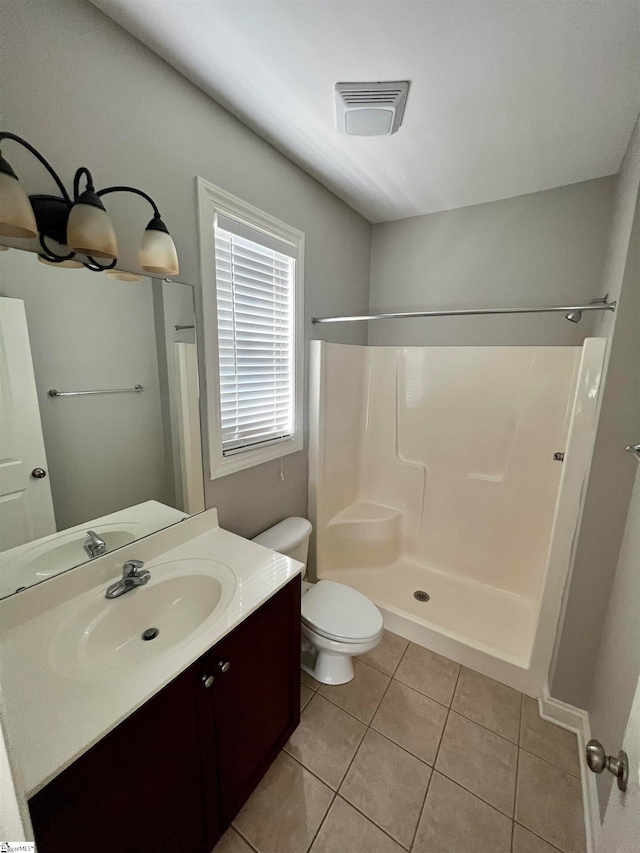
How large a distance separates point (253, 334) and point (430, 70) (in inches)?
45.8

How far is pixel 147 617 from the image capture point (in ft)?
3.70

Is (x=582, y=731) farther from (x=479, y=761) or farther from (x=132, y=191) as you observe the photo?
(x=132, y=191)

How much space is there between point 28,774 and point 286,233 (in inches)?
78.4

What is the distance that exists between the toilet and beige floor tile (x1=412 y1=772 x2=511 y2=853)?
1.69ft

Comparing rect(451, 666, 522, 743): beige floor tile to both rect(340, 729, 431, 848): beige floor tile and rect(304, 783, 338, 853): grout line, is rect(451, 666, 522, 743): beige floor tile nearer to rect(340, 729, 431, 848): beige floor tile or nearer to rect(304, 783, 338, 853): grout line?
rect(340, 729, 431, 848): beige floor tile

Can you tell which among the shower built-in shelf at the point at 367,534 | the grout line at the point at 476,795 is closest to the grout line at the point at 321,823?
the grout line at the point at 476,795

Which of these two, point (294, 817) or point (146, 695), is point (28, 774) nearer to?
point (146, 695)

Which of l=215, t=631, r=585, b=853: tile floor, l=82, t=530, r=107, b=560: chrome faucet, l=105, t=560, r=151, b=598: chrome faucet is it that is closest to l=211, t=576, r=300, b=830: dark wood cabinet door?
l=215, t=631, r=585, b=853: tile floor

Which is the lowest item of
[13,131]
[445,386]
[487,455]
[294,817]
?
[294,817]

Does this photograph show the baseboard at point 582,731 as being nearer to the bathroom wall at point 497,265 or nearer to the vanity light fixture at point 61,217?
the bathroom wall at point 497,265

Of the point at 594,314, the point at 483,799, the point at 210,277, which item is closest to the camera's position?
the point at 483,799

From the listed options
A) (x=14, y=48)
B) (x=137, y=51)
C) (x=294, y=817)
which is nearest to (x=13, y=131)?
(x=14, y=48)

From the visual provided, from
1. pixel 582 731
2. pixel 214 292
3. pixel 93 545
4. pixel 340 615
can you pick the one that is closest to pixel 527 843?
pixel 582 731

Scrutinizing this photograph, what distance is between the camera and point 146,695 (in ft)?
2.56
